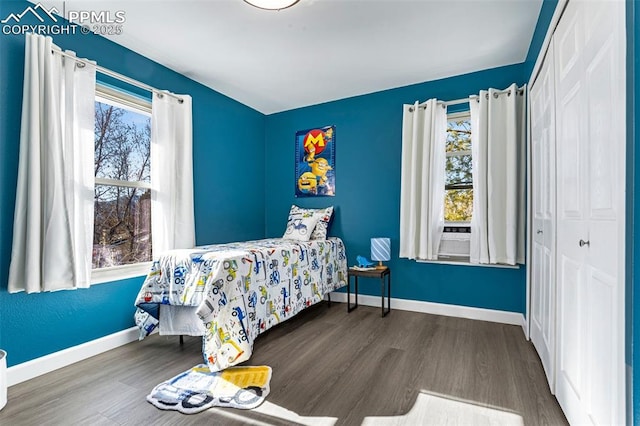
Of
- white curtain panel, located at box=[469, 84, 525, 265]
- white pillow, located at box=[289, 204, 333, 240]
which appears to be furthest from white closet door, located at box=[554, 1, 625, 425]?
Result: white pillow, located at box=[289, 204, 333, 240]

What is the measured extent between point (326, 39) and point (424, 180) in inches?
63.6

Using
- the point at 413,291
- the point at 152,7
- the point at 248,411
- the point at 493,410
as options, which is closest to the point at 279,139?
the point at 152,7

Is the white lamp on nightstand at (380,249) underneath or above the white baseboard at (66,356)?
above

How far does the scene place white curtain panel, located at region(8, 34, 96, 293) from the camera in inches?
75.5

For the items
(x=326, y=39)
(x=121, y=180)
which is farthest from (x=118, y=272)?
(x=326, y=39)

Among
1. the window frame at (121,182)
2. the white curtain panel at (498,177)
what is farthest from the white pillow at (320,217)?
the window frame at (121,182)

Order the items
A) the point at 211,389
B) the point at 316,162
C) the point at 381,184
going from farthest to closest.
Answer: the point at 316,162 < the point at 381,184 < the point at 211,389

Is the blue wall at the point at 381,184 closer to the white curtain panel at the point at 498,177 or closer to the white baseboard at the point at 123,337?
the white baseboard at the point at 123,337

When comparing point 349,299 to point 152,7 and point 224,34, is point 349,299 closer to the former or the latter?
point 224,34

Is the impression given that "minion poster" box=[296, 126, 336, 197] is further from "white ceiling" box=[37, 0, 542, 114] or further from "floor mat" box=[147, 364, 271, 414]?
"floor mat" box=[147, 364, 271, 414]

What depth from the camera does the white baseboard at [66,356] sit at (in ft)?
6.34

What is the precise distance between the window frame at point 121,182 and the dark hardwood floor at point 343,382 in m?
0.57

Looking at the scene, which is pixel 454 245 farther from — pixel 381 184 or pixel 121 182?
pixel 121 182

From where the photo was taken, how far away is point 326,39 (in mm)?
2539
